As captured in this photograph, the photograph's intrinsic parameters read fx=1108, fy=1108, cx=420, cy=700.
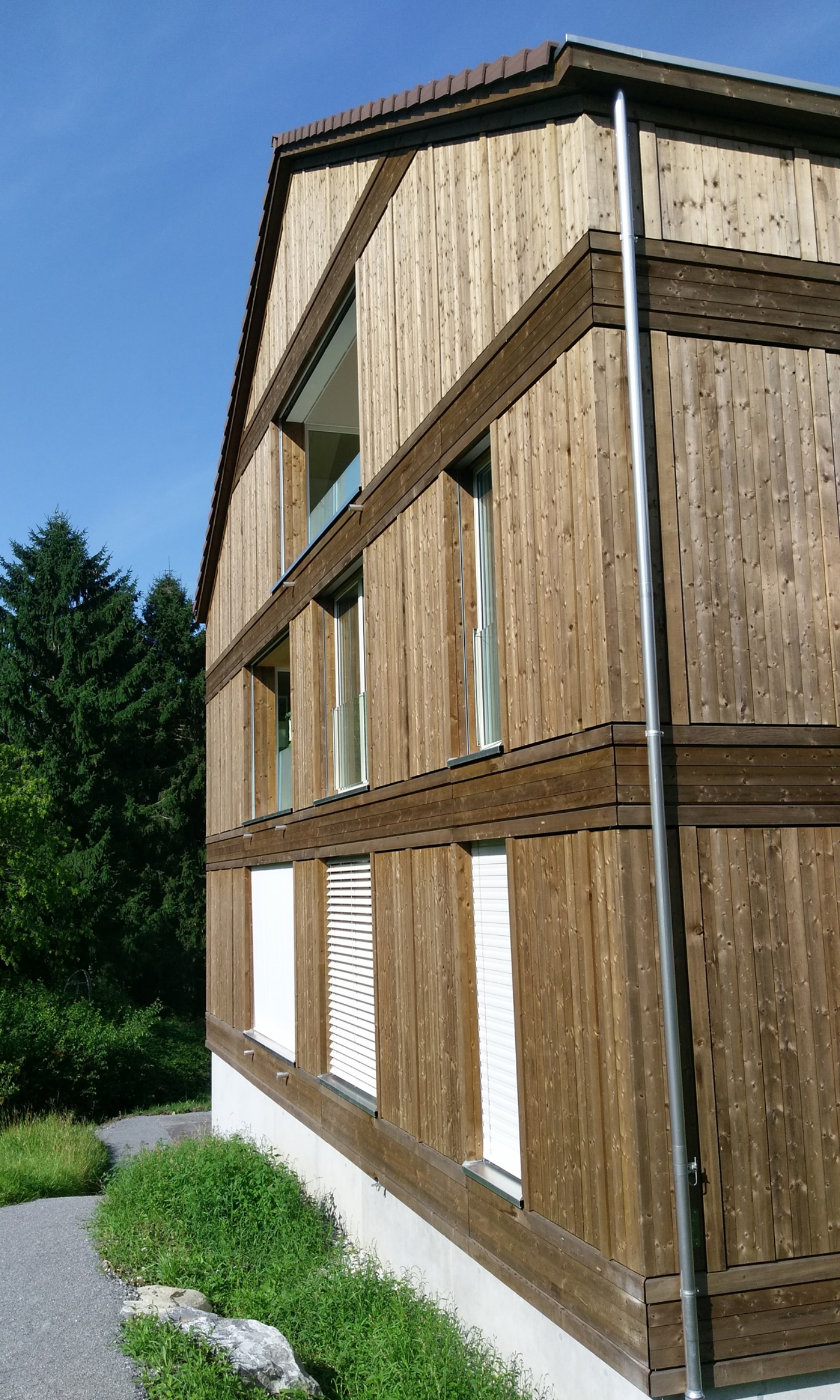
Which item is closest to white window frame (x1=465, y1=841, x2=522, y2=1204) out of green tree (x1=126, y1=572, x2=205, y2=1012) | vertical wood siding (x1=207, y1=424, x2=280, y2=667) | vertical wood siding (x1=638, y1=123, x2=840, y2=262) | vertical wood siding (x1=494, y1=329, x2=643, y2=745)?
vertical wood siding (x1=494, y1=329, x2=643, y2=745)

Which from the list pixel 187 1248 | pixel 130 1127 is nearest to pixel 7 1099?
pixel 130 1127

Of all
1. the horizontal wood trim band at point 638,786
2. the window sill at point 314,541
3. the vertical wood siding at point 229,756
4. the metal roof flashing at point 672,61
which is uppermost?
the metal roof flashing at point 672,61

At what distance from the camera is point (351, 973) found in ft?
36.3

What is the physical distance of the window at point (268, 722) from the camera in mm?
15781

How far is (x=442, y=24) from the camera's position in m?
8.52

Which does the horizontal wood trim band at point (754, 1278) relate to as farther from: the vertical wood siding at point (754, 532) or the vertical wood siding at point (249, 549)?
the vertical wood siding at point (249, 549)

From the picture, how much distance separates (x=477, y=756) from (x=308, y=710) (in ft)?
17.4

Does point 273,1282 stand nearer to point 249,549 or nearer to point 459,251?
point 459,251

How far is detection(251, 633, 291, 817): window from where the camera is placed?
15781 millimetres

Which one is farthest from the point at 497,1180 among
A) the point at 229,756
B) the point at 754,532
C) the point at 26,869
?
the point at 26,869

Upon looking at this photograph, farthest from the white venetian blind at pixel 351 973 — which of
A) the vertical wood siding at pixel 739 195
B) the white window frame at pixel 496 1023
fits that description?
the vertical wood siding at pixel 739 195

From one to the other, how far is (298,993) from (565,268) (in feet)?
28.8

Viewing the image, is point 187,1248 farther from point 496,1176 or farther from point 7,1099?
point 7,1099

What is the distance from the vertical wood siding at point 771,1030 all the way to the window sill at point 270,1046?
26.0ft
